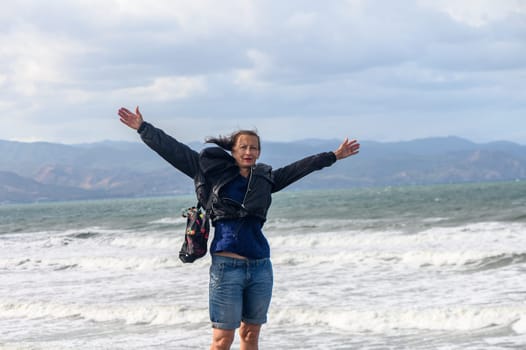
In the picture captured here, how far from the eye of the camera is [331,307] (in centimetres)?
1125

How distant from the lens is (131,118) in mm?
5113

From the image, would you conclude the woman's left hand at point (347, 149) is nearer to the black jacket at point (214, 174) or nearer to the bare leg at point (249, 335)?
the black jacket at point (214, 174)

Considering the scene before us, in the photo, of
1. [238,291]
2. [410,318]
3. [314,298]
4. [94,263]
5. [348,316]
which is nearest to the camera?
[238,291]

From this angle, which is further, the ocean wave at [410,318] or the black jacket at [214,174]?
the ocean wave at [410,318]

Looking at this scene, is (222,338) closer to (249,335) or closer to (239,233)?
(249,335)

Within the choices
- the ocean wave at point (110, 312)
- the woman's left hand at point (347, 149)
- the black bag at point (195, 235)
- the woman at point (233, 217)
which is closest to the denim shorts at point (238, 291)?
the woman at point (233, 217)

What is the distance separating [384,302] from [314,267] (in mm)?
5892

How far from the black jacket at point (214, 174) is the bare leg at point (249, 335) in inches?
32.0

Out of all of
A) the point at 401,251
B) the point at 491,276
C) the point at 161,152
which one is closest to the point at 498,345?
the point at 161,152

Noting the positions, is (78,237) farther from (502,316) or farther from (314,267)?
(502,316)

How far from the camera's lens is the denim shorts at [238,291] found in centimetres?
495

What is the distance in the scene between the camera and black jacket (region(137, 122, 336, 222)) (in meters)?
5.00

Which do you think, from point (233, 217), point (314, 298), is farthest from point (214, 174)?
point (314, 298)

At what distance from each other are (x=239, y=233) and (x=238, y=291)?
1.36 ft
